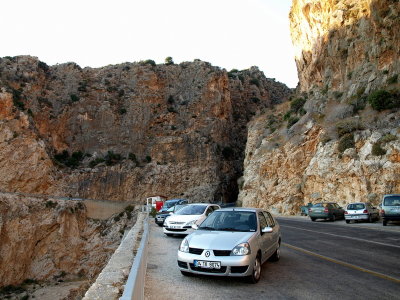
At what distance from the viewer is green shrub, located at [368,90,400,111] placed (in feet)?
104

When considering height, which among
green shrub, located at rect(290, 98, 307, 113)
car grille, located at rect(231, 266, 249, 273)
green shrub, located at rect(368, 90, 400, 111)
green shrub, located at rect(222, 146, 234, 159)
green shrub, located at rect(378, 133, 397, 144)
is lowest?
car grille, located at rect(231, 266, 249, 273)

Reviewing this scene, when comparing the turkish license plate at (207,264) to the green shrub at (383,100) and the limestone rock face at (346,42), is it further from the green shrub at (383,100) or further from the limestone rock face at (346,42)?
the limestone rock face at (346,42)

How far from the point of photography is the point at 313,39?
49031mm

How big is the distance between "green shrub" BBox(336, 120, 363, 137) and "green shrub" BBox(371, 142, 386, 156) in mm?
4058

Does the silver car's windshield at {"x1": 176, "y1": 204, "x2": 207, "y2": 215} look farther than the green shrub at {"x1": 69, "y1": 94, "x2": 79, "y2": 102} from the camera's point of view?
No

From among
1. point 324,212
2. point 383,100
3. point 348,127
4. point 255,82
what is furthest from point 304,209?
point 255,82

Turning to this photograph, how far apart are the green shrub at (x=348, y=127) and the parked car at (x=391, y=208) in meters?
14.4

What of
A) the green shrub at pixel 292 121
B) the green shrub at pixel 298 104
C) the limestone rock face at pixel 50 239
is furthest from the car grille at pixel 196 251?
the green shrub at pixel 298 104

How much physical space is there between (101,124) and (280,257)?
55246 mm

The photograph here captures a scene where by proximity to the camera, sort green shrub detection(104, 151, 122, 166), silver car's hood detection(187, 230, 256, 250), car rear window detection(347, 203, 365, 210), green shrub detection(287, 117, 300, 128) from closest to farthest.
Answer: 1. silver car's hood detection(187, 230, 256, 250)
2. car rear window detection(347, 203, 365, 210)
3. green shrub detection(287, 117, 300, 128)
4. green shrub detection(104, 151, 122, 166)

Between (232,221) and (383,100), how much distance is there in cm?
2910

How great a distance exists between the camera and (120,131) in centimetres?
6175

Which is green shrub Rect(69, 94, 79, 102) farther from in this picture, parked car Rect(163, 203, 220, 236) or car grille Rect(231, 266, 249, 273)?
car grille Rect(231, 266, 249, 273)

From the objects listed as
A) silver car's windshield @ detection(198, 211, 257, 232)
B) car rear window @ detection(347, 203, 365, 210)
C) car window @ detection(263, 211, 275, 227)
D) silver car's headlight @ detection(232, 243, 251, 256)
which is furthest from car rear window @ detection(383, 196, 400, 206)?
silver car's headlight @ detection(232, 243, 251, 256)
